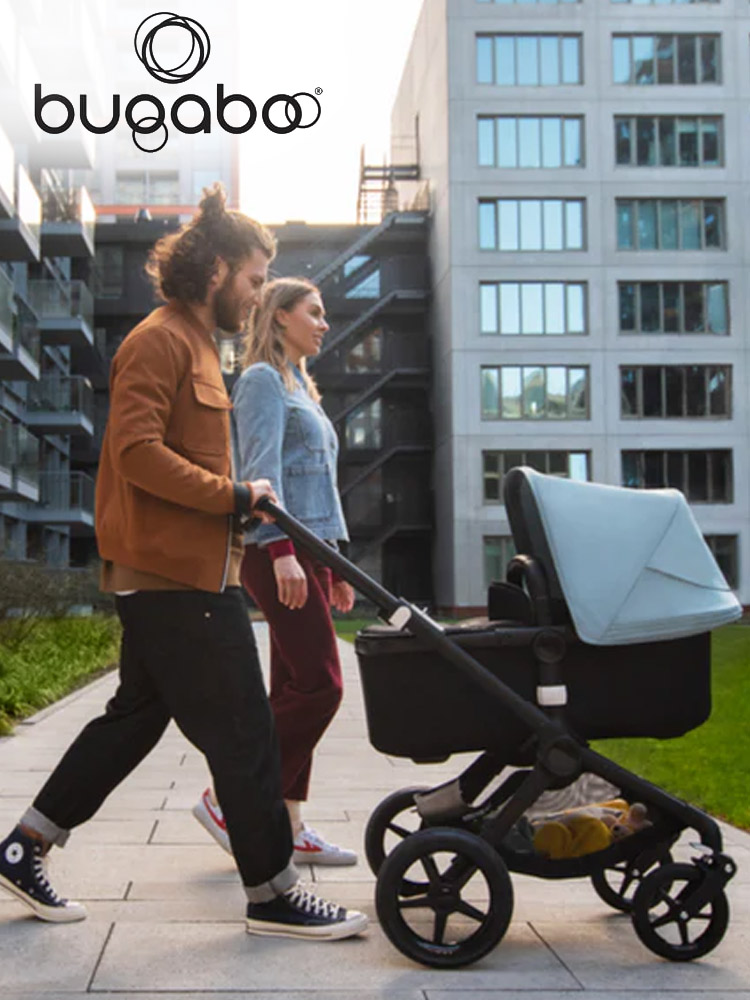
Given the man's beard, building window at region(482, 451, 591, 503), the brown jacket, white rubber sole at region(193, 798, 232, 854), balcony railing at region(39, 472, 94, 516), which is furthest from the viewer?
building window at region(482, 451, 591, 503)

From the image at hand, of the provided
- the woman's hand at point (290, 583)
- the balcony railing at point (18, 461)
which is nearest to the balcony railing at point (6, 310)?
the balcony railing at point (18, 461)

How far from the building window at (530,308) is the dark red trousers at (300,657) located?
45670mm

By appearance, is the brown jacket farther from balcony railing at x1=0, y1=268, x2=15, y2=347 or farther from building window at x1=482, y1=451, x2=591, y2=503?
building window at x1=482, y1=451, x2=591, y2=503

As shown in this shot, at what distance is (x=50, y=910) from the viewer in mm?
3850

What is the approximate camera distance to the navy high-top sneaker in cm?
380

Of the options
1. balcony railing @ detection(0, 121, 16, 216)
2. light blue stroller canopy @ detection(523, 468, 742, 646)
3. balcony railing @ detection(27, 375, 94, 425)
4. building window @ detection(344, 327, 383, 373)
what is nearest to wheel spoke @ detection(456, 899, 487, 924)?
light blue stroller canopy @ detection(523, 468, 742, 646)

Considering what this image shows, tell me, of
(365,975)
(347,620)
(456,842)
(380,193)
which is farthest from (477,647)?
(380,193)

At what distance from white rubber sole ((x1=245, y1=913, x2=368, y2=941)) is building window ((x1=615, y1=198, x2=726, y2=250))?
48592mm

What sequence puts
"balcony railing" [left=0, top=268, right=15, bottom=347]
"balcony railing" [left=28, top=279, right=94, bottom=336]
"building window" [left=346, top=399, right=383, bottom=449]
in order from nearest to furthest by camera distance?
"balcony railing" [left=0, top=268, right=15, bottom=347] < "balcony railing" [left=28, top=279, right=94, bottom=336] < "building window" [left=346, top=399, right=383, bottom=449]

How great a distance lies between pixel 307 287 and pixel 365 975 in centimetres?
246

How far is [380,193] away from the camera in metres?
59.0

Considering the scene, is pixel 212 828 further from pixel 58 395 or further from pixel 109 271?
pixel 109 271

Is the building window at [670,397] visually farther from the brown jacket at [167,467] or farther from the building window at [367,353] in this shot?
the brown jacket at [167,467]

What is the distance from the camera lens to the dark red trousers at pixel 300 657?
4445 mm
